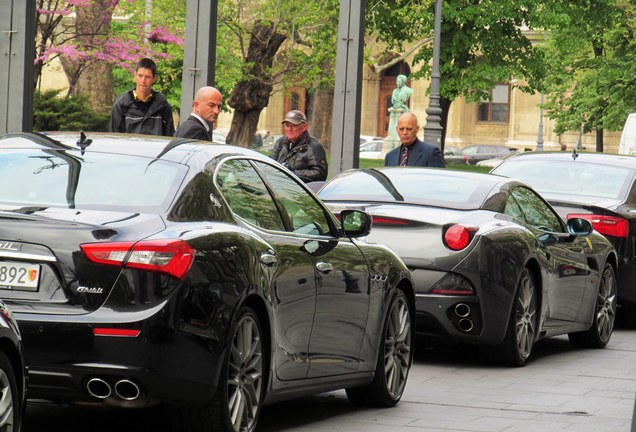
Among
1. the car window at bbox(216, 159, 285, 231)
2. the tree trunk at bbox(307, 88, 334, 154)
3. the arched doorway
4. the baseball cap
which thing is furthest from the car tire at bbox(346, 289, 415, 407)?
the arched doorway

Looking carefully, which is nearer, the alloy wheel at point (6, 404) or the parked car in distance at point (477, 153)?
the alloy wheel at point (6, 404)

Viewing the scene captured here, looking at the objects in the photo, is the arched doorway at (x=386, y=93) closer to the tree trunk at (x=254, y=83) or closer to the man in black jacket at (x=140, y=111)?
the tree trunk at (x=254, y=83)

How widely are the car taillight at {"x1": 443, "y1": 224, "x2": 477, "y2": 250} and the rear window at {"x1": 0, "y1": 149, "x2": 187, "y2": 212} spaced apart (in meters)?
3.92

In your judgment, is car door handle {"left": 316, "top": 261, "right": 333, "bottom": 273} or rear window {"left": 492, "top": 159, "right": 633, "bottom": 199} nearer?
car door handle {"left": 316, "top": 261, "right": 333, "bottom": 273}

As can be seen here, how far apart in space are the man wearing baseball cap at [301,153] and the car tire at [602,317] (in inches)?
118

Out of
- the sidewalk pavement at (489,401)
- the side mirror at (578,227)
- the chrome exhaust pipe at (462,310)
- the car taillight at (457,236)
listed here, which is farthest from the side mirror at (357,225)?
the side mirror at (578,227)

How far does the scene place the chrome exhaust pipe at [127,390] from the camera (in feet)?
20.8

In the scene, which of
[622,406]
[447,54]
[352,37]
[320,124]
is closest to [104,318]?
[622,406]

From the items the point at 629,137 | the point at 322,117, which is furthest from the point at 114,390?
the point at 322,117

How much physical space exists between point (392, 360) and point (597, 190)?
6.65 metres

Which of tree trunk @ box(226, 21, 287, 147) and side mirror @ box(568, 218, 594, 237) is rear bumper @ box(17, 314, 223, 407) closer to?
side mirror @ box(568, 218, 594, 237)

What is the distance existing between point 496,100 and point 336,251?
78160 mm

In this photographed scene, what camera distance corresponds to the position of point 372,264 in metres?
8.57

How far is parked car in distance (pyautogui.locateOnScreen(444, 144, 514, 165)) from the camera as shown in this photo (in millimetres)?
69875
